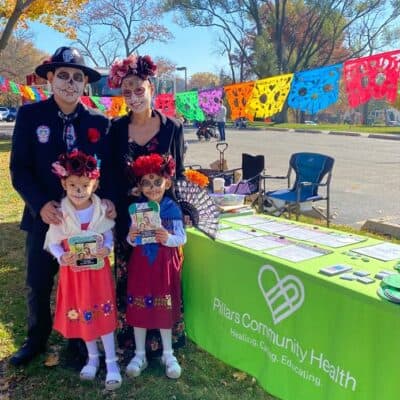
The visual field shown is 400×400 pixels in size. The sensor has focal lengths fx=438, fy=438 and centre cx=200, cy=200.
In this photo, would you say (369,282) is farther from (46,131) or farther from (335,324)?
(46,131)

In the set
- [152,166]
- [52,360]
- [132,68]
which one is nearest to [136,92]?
[132,68]

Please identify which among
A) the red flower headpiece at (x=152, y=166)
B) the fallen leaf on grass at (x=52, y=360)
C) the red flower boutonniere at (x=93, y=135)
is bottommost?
the fallen leaf on grass at (x=52, y=360)

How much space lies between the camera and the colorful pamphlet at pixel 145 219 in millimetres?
2609

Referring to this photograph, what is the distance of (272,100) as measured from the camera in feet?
16.6

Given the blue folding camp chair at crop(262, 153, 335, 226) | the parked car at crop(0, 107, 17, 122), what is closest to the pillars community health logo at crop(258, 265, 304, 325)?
the blue folding camp chair at crop(262, 153, 335, 226)

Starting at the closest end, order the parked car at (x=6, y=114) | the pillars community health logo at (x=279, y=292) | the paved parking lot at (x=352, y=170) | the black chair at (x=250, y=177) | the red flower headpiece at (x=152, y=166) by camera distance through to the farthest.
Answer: the pillars community health logo at (x=279, y=292) → the red flower headpiece at (x=152, y=166) → the black chair at (x=250, y=177) → the paved parking lot at (x=352, y=170) → the parked car at (x=6, y=114)

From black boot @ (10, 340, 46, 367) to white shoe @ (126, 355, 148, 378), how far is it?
70 centimetres

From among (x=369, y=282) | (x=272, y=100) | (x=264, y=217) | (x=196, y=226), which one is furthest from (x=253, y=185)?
(x=369, y=282)

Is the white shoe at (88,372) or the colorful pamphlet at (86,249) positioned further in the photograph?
the white shoe at (88,372)

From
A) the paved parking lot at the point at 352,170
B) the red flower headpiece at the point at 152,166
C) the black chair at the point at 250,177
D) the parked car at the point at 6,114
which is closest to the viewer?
the red flower headpiece at the point at 152,166

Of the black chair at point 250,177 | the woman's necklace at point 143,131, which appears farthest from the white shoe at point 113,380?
the black chair at point 250,177

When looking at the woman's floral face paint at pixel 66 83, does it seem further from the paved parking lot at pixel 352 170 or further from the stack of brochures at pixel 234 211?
the paved parking lot at pixel 352 170

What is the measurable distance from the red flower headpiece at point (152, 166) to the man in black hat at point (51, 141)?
0.91ft

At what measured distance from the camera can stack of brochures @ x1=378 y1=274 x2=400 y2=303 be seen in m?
1.90
